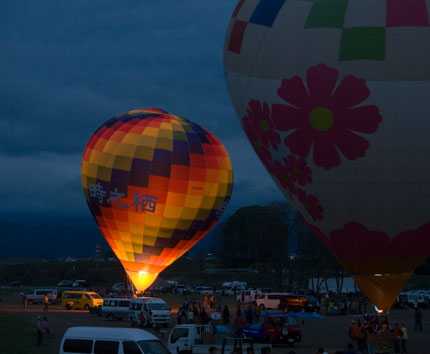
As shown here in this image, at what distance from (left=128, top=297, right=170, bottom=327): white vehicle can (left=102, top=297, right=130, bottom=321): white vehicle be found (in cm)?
330

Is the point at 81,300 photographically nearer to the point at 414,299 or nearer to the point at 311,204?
the point at 414,299

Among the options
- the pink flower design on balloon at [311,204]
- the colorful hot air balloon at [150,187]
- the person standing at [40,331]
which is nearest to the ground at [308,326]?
the person standing at [40,331]

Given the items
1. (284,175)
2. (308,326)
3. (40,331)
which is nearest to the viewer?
(284,175)

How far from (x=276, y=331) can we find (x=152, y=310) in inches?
335

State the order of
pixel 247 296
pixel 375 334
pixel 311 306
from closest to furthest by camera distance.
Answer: pixel 375 334 → pixel 311 306 → pixel 247 296

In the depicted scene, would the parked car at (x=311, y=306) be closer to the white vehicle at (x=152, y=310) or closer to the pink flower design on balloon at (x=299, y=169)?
the white vehicle at (x=152, y=310)

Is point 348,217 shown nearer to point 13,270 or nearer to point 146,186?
point 146,186

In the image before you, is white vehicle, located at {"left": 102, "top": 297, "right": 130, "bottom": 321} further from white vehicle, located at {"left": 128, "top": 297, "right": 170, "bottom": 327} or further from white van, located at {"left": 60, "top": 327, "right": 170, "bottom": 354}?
white van, located at {"left": 60, "top": 327, "right": 170, "bottom": 354}

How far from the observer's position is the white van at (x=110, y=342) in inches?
743

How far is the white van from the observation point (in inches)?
743

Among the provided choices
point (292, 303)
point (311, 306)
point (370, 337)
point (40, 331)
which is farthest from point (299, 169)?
point (311, 306)

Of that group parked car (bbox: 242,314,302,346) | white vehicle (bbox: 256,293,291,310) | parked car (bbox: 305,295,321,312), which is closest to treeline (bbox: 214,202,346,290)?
parked car (bbox: 305,295,321,312)

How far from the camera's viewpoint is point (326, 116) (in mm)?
21891

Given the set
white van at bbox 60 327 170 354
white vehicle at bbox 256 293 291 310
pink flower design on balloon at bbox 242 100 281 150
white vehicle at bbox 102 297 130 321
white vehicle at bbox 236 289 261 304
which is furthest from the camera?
white vehicle at bbox 236 289 261 304
